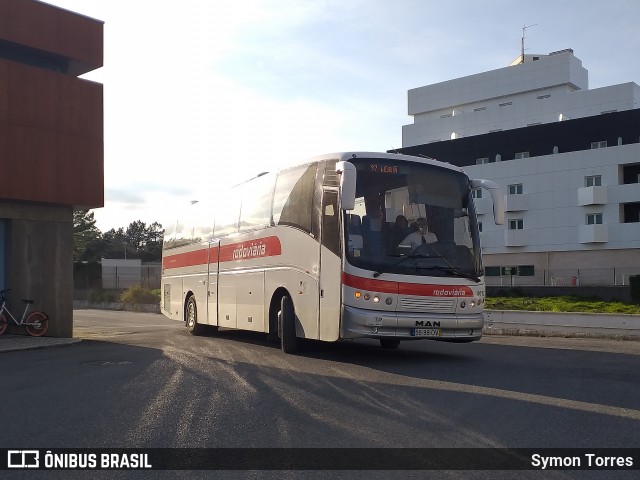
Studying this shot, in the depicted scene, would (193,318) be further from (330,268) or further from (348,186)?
(348,186)

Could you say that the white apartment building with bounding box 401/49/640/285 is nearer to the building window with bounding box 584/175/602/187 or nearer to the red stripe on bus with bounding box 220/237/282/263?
the building window with bounding box 584/175/602/187

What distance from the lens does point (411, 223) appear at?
11.6 metres

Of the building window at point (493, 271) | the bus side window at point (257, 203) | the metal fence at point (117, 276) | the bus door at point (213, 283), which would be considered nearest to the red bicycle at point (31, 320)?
the bus door at point (213, 283)

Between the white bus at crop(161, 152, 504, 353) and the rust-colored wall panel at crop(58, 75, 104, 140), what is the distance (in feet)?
26.3

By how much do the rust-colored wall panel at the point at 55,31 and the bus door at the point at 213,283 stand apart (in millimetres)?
6879

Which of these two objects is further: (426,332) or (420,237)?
(420,237)

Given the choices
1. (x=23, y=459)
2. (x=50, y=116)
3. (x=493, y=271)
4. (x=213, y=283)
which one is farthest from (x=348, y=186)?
(x=493, y=271)

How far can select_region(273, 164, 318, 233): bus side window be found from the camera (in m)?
12.9

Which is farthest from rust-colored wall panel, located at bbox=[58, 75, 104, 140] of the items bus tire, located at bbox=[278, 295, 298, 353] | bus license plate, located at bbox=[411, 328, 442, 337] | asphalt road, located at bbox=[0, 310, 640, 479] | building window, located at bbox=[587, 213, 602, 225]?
building window, located at bbox=[587, 213, 602, 225]

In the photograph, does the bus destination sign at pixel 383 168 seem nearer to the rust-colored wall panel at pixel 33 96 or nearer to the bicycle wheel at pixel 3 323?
the rust-colored wall panel at pixel 33 96

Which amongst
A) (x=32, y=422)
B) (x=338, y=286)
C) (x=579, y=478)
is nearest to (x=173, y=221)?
(x=338, y=286)

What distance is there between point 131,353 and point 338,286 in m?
5.37

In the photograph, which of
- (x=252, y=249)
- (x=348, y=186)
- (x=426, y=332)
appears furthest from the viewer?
(x=252, y=249)

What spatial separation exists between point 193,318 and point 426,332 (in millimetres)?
10292
